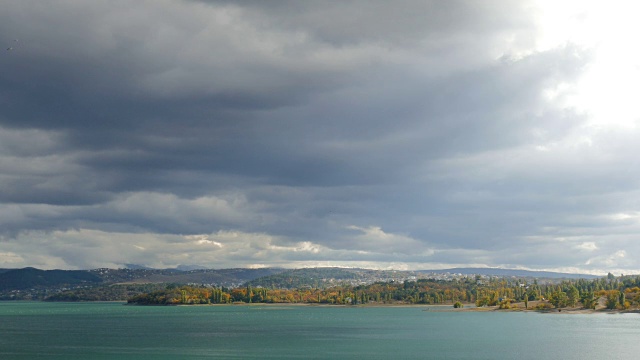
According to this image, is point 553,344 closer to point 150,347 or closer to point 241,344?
point 241,344

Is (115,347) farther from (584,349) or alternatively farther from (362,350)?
(584,349)

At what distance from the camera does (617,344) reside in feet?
603

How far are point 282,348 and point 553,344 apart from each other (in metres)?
76.0

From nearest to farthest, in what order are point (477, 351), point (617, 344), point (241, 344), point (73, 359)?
point (73, 359), point (477, 351), point (617, 344), point (241, 344)

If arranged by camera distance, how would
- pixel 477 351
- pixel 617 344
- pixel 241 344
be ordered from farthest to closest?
pixel 241 344
pixel 617 344
pixel 477 351

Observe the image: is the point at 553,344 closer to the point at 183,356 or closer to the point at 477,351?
the point at 477,351

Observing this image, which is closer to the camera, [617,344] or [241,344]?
[617,344]

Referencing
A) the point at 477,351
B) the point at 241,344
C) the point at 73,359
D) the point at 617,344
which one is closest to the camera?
the point at 73,359

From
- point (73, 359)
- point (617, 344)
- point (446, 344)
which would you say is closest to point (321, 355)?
point (446, 344)

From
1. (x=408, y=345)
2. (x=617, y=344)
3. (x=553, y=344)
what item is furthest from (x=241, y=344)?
(x=617, y=344)

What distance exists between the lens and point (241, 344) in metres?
198

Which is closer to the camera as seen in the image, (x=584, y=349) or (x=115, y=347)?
(x=584, y=349)

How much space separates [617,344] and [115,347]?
140 metres

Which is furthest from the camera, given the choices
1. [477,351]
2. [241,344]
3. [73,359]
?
[241,344]
